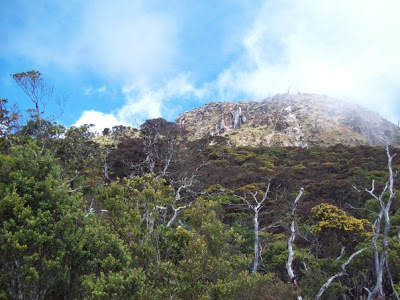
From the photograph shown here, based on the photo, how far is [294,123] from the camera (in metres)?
79.4

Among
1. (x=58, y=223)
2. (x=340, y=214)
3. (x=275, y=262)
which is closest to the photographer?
(x=58, y=223)

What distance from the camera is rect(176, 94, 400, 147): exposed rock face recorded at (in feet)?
240

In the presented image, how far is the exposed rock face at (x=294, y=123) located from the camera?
2879 inches

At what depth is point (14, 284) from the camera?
20.3 ft

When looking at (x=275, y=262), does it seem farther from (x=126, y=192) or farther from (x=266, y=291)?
(x=126, y=192)

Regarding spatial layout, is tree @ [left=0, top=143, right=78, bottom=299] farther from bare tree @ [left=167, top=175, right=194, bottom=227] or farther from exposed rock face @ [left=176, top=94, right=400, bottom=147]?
exposed rock face @ [left=176, top=94, right=400, bottom=147]

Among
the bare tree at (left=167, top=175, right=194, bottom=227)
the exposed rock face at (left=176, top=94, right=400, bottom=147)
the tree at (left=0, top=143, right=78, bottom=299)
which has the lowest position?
the tree at (left=0, top=143, right=78, bottom=299)

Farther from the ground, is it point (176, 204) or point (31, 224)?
point (176, 204)

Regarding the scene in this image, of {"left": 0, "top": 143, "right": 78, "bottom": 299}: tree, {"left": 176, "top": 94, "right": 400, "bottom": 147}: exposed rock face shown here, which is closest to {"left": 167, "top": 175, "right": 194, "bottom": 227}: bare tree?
{"left": 0, "top": 143, "right": 78, "bottom": 299}: tree


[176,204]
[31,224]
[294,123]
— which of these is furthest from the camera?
[294,123]

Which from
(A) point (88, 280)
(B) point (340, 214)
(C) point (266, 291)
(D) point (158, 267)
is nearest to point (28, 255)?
(A) point (88, 280)

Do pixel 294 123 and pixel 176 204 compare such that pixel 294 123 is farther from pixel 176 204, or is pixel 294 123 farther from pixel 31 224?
pixel 31 224

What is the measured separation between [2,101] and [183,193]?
609 inches

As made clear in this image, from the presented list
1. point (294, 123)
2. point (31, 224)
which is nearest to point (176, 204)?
point (31, 224)
